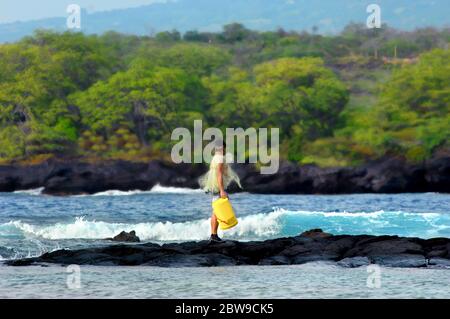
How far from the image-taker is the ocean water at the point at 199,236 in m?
18.8

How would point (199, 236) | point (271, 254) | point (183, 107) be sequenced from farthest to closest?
point (183, 107)
point (199, 236)
point (271, 254)

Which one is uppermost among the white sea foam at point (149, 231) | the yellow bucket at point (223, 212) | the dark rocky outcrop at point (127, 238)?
the yellow bucket at point (223, 212)

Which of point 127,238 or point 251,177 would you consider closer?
point 127,238

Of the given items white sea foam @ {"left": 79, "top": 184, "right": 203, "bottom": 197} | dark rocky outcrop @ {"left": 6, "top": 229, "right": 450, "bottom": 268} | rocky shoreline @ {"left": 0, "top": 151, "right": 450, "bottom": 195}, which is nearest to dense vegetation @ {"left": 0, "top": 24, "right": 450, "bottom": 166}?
rocky shoreline @ {"left": 0, "top": 151, "right": 450, "bottom": 195}

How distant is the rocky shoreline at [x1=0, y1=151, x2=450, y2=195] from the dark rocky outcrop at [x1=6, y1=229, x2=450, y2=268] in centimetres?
5260

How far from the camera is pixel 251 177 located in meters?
82.8

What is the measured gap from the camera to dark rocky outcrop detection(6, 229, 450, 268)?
74.0ft

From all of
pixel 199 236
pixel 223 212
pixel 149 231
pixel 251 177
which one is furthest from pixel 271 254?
pixel 251 177

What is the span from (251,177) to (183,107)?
1206 cm
